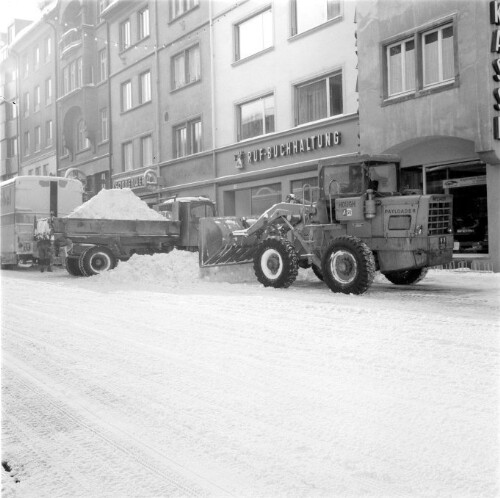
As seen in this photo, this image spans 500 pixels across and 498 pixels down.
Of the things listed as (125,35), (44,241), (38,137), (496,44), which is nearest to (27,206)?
(44,241)

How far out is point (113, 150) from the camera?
3123 cm

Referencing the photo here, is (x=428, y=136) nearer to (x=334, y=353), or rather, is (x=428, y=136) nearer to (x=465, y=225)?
(x=465, y=225)

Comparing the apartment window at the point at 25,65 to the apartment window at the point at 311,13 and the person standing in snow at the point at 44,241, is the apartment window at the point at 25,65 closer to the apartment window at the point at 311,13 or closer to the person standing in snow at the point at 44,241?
the apartment window at the point at 311,13

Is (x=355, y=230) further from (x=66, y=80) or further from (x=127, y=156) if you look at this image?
(x=66, y=80)

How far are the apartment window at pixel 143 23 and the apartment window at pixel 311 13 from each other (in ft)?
34.8

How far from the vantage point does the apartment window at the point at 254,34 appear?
2073cm

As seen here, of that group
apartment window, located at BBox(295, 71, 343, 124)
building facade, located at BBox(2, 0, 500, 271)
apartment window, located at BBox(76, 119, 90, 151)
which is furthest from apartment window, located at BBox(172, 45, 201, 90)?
apartment window, located at BBox(76, 119, 90, 151)

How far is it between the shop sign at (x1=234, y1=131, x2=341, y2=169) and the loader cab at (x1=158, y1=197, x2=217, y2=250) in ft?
14.1

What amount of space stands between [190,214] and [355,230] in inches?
249

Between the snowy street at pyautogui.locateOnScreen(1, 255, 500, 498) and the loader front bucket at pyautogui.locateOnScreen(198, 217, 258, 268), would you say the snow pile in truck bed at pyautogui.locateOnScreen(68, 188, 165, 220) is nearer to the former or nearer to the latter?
the loader front bucket at pyautogui.locateOnScreen(198, 217, 258, 268)

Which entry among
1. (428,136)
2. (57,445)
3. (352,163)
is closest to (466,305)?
(352,163)

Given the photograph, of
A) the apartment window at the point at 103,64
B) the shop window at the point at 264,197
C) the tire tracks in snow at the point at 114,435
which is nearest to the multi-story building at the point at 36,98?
the apartment window at the point at 103,64

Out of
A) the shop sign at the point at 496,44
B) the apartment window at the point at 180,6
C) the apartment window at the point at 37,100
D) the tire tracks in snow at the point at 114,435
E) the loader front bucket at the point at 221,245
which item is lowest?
→ the tire tracks in snow at the point at 114,435

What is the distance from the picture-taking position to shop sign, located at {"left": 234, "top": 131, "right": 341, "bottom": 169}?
1802cm
